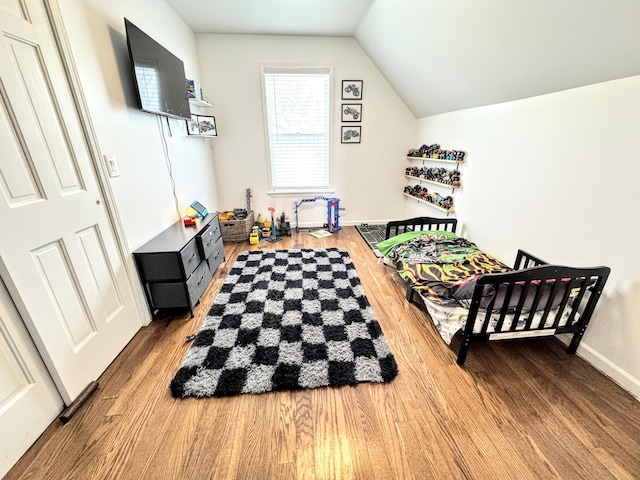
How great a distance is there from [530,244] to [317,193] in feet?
8.76

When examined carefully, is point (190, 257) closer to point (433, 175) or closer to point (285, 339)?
point (285, 339)

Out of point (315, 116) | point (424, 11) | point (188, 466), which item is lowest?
point (188, 466)

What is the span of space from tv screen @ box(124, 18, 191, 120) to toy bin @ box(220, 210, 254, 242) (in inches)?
54.5

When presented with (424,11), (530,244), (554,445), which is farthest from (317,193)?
(554,445)

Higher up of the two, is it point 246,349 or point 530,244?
point 530,244

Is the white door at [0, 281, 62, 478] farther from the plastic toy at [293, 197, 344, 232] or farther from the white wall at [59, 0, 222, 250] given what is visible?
the plastic toy at [293, 197, 344, 232]

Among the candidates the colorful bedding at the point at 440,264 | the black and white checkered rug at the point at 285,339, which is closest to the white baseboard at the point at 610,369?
the colorful bedding at the point at 440,264

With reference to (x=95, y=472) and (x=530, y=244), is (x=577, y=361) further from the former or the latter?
(x=95, y=472)

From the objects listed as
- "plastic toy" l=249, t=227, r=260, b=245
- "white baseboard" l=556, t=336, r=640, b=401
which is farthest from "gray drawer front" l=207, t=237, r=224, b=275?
"white baseboard" l=556, t=336, r=640, b=401

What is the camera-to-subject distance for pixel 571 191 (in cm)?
168

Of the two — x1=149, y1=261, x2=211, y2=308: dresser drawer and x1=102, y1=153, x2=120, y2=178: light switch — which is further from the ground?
x1=102, y1=153, x2=120, y2=178: light switch

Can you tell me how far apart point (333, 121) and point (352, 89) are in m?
0.47

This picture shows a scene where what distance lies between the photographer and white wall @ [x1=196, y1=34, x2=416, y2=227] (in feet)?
10.8

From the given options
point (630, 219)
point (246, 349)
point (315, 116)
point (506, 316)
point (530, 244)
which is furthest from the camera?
point (315, 116)
